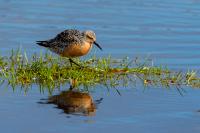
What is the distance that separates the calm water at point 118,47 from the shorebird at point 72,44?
3.86ft

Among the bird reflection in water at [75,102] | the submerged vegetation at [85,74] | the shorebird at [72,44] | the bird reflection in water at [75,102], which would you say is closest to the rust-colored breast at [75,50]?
the shorebird at [72,44]

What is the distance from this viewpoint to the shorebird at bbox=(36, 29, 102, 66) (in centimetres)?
1215

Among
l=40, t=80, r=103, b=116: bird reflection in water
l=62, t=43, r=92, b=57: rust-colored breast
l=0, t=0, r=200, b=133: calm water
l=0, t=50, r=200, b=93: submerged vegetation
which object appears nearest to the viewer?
l=0, t=0, r=200, b=133: calm water

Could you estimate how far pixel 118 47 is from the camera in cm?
1416

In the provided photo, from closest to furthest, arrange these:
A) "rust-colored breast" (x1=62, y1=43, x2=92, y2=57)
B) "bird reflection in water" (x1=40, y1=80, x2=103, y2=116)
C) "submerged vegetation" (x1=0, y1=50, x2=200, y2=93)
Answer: "bird reflection in water" (x1=40, y1=80, x2=103, y2=116) → "submerged vegetation" (x1=0, y1=50, x2=200, y2=93) → "rust-colored breast" (x1=62, y1=43, x2=92, y2=57)

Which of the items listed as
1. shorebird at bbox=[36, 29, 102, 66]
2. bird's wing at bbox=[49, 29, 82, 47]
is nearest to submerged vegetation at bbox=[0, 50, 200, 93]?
shorebird at bbox=[36, 29, 102, 66]

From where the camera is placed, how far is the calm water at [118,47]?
30.1ft

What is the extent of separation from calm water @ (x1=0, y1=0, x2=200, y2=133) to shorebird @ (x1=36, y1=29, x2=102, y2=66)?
118 centimetres

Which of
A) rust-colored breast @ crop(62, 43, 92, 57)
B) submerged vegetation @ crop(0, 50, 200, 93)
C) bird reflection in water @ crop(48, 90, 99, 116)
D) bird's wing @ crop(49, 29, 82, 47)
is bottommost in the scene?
bird reflection in water @ crop(48, 90, 99, 116)

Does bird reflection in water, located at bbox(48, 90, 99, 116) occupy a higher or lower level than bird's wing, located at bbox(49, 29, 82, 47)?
lower

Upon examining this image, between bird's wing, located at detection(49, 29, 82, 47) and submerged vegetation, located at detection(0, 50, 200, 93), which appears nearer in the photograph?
submerged vegetation, located at detection(0, 50, 200, 93)

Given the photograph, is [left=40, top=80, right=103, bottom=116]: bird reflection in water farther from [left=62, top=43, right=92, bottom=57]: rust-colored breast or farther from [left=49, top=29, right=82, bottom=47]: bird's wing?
[left=49, top=29, right=82, bottom=47]: bird's wing

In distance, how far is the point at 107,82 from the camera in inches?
445

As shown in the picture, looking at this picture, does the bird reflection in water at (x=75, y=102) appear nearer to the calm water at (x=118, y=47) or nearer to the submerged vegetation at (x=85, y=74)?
the calm water at (x=118, y=47)
